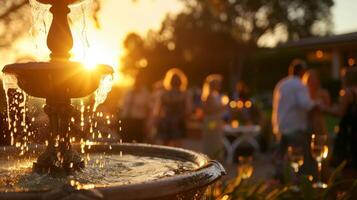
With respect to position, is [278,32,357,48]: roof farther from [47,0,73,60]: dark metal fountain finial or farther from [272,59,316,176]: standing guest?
[47,0,73,60]: dark metal fountain finial

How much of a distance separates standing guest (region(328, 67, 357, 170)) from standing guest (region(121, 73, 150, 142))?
425 cm

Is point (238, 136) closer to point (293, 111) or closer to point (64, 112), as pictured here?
point (293, 111)

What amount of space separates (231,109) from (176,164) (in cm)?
919

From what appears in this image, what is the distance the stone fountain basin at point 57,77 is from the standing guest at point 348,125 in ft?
12.7

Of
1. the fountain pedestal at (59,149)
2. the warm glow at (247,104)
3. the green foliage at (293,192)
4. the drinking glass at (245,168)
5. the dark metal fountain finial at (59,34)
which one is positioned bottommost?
the green foliage at (293,192)

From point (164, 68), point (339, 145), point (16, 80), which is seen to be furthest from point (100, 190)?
point (164, 68)

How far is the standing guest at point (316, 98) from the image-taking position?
758 centimetres

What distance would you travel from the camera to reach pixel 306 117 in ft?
25.5

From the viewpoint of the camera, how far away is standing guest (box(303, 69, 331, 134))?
758cm

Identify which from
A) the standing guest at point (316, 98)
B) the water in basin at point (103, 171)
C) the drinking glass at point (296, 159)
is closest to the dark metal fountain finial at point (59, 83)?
the water in basin at point (103, 171)

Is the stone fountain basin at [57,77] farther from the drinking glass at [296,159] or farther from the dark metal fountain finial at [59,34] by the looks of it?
the drinking glass at [296,159]

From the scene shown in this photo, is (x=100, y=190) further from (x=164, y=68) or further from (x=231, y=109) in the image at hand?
(x=164, y=68)

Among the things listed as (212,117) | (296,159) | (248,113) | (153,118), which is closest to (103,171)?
(296,159)

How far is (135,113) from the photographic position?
34.1 feet
